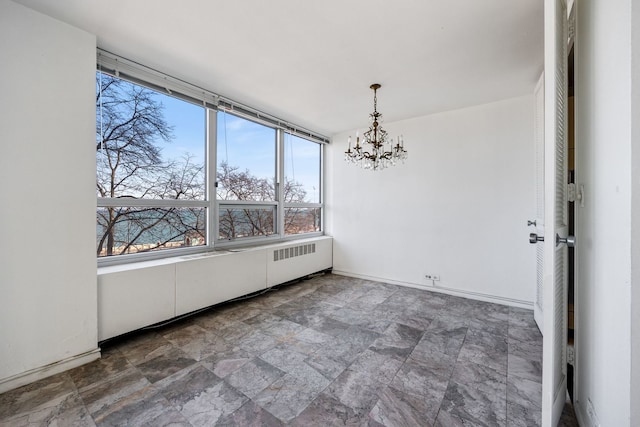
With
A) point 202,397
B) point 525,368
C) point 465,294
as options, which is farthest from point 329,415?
point 465,294

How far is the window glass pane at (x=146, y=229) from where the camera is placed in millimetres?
2393

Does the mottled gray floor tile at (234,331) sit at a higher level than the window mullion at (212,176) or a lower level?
lower

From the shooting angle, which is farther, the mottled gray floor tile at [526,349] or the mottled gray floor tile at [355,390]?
the mottled gray floor tile at [526,349]

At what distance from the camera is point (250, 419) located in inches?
57.6

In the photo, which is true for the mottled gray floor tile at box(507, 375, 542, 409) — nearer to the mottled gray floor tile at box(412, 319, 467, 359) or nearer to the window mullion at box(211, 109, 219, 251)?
the mottled gray floor tile at box(412, 319, 467, 359)

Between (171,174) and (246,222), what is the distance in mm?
1156

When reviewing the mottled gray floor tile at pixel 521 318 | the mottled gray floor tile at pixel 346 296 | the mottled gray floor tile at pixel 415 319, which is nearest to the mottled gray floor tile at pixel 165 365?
the mottled gray floor tile at pixel 346 296

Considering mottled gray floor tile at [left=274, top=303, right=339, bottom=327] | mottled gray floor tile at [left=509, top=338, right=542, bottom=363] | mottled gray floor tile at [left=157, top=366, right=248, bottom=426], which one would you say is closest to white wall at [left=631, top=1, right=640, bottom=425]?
mottled gray floor tile at [left=509, top=338, right=542, bottom=363]

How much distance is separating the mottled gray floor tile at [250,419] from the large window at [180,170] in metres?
1.84

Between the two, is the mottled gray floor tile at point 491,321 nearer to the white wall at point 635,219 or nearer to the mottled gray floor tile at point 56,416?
the white wall at point 635,219

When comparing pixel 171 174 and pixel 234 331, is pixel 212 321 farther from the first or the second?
pixel 171 174

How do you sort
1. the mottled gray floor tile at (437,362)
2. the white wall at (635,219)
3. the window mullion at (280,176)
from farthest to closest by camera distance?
the window mullion at (280,176), the mottled gray floor tile at (437,362), the white wall at (635,219)

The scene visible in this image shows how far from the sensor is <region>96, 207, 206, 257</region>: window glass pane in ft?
7.85

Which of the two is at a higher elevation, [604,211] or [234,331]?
[604,211]
